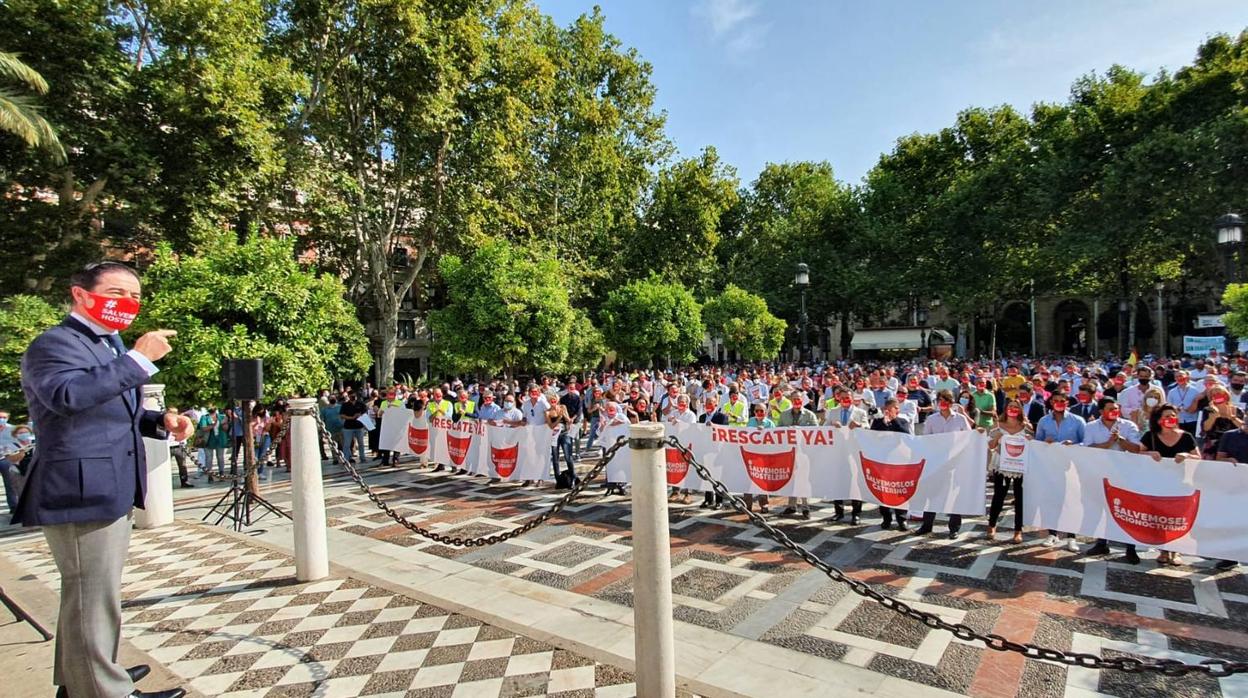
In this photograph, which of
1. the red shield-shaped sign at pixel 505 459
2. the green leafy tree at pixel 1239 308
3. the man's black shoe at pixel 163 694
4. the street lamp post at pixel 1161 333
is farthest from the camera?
the street lamp post at pixel 1161 333

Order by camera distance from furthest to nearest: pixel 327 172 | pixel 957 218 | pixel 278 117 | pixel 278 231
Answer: pixel 957 218 → pixel 278 231 → pixel 327 172 → pixel 278 117

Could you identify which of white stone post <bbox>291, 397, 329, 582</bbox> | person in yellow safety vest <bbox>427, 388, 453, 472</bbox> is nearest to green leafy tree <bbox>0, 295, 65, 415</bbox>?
person in yellow safety vest <bbox>427, 388, 453, 472</bbox>

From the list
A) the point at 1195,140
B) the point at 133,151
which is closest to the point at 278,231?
the point at 133,151

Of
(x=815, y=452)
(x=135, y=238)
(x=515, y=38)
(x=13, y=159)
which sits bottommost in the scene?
(x=815, y=452)

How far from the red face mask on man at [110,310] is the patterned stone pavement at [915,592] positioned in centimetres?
429

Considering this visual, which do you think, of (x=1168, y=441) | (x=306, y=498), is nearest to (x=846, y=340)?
(x=1168, y=441)

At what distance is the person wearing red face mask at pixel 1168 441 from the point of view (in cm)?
635

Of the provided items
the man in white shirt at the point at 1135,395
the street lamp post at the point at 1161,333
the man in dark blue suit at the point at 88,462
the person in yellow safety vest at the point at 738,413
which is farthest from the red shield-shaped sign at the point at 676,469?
the street lamp post at the point at 1161,333

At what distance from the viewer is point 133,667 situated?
161 inches

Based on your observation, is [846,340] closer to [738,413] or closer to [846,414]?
[738,413]

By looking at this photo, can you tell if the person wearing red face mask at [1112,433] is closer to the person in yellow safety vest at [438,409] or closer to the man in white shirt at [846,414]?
the man in white shirt at [846,414]

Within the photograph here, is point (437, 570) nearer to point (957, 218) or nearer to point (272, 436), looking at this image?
point (272, 436)

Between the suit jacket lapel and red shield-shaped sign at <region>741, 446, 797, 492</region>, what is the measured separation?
24.3 ft

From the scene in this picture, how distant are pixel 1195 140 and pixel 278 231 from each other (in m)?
39.1
